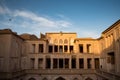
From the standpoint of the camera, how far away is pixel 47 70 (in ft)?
121

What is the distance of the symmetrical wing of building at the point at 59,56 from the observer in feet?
91.8

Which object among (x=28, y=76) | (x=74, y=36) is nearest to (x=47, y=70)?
(x=28, y=76)

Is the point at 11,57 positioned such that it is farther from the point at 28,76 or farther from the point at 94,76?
the point at 94,76

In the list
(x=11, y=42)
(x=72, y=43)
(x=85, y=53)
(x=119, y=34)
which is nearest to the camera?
(x=119, y=34)

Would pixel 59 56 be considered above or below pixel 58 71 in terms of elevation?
above

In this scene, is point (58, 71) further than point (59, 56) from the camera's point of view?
No

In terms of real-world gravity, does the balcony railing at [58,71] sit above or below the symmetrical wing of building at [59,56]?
below

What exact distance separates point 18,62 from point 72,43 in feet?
61.0

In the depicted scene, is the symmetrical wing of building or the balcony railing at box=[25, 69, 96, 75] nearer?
the symmetrical wing of building

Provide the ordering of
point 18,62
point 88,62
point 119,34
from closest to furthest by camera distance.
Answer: point 119,34
point 18,62
point 88,62

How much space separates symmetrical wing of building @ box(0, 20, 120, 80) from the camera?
28.0 m

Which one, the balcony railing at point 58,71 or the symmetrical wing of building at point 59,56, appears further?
the balcony railing at point 58,71

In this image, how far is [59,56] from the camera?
129ft

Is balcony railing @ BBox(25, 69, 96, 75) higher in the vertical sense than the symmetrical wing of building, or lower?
lower
